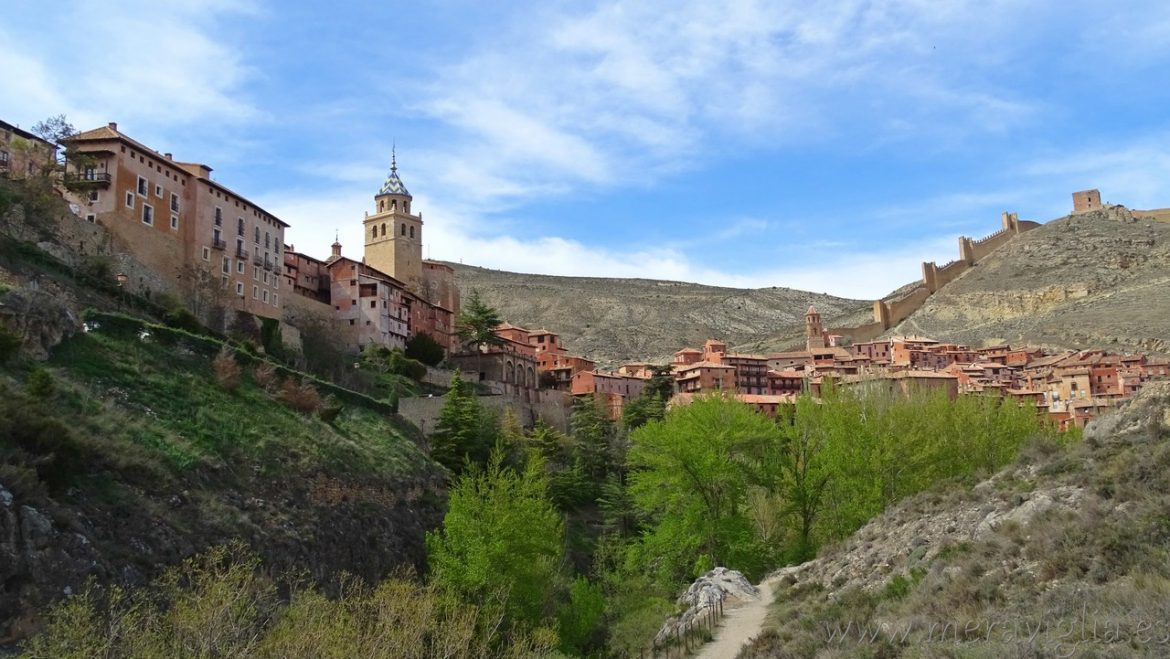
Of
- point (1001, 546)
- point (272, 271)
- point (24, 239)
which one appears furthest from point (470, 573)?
point (272, 271)

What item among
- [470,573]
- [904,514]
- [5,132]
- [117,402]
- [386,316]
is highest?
[5,132]

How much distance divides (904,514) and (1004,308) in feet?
334

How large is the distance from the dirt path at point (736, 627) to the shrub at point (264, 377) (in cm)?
1937

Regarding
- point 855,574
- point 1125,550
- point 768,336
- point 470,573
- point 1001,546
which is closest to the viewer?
point 1125,550

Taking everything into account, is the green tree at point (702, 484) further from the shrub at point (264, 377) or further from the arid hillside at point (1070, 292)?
the arid hillside at point (1070, 292)

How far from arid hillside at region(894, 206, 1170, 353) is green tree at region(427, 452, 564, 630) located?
7753 centimetres

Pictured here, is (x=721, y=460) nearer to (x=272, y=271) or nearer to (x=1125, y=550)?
(x=1125, y=550)

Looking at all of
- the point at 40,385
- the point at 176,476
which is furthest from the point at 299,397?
the point at 40,385

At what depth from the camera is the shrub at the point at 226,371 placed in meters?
32.1

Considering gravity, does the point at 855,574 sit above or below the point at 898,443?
below

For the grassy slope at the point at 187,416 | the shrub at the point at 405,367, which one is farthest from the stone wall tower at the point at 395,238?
the grassy slope at the point at 187,416

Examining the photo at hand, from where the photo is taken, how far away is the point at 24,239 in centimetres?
3684

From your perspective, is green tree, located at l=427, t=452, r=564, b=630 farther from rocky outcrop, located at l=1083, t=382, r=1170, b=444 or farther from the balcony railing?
the balcony railing

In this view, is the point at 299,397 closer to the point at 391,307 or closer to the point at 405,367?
the point at 405,367
